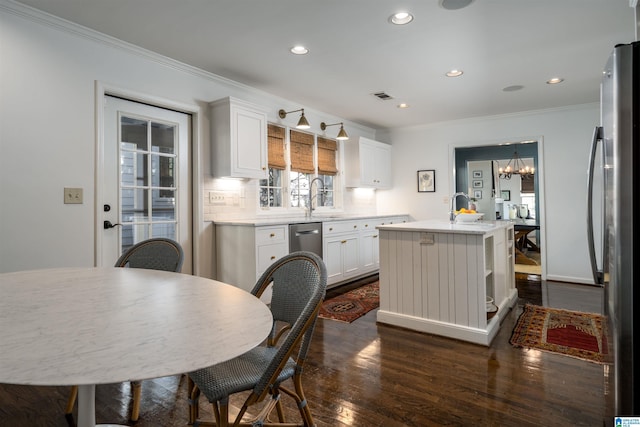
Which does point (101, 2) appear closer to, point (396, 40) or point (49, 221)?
point (49, 221)

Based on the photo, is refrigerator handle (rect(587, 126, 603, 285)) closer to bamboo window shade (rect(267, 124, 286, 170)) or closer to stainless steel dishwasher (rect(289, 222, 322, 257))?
stainless steel dishwasher (rect(289, 222, 322, 257))

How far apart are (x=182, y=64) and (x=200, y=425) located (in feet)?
10.3

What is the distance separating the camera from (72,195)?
2.72 m

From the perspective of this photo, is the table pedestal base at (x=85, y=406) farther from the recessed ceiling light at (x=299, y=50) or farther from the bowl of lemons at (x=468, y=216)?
the bowl of lemons at (x=468, y=216)

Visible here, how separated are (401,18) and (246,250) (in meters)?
2.40

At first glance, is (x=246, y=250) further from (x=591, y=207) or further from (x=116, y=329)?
(x=591, y=207)

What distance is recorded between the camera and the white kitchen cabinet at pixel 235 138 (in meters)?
3.64

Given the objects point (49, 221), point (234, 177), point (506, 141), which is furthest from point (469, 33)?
point (49, 221)

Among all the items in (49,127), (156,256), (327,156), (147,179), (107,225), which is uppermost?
(327,156)

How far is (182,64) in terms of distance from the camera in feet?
11.2

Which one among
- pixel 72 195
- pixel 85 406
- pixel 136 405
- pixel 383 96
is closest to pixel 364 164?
pixel 383 96

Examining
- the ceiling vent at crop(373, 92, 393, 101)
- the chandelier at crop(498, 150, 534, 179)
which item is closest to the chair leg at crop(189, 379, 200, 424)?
the ceiling vent at crop(373, 92, 393, 101)

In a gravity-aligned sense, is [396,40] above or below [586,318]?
above

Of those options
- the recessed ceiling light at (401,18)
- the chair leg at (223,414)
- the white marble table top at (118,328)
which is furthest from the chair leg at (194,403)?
the recessed ceiling light at (401,18)
